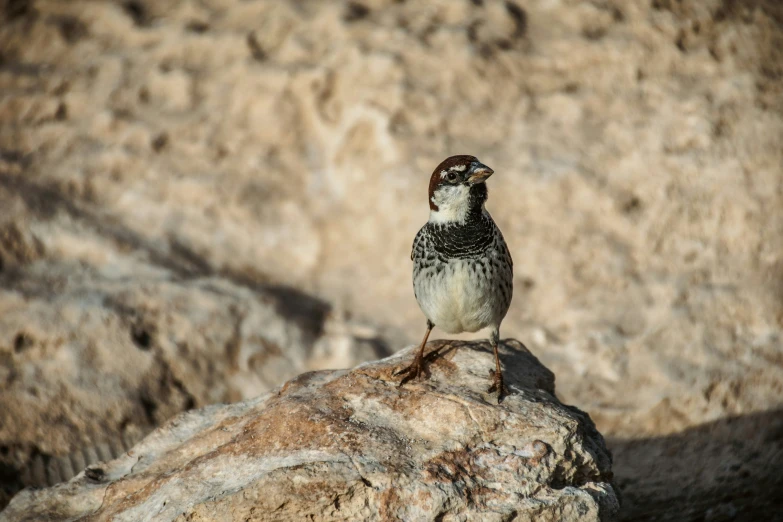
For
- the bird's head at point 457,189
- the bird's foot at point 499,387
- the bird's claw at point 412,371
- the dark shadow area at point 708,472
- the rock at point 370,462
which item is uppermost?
the bird's head at point 457,189

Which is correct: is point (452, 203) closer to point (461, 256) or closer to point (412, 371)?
point (461, 256)

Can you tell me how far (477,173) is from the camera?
4.73 m

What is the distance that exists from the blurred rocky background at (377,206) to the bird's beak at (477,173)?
334cm

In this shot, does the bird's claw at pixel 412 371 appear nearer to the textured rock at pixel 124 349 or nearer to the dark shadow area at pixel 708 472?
the dark shadow area at pixel 708 472

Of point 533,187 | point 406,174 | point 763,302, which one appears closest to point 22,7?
point 406,174

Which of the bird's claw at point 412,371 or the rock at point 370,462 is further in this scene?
the bird's claw at point 412,371

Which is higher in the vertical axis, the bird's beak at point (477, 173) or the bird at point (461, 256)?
the bird's beak at point (477, 173)

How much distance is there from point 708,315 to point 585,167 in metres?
1.96

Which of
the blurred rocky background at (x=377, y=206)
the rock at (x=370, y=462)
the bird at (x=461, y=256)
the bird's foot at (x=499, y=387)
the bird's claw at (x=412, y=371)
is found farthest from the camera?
the blurred rocky background at (x=377, y=206)

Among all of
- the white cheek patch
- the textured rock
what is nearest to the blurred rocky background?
the textured rock

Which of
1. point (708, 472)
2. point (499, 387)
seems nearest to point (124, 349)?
point (499, 387)

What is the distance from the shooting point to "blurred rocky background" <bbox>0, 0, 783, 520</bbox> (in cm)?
711

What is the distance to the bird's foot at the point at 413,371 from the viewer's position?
15.6 feet

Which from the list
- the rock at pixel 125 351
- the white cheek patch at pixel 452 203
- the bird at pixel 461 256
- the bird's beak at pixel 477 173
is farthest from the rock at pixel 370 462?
the rock at pixel 125 351
